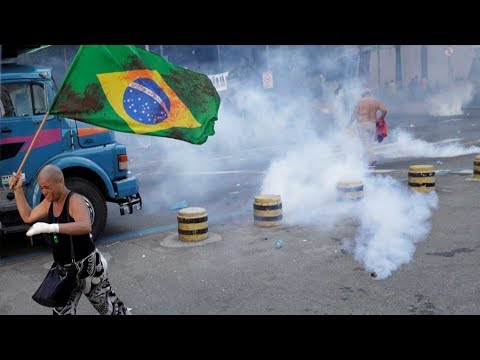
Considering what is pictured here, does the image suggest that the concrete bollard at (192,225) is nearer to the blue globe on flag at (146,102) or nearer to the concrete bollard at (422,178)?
the blue globe on flag at (146,102)

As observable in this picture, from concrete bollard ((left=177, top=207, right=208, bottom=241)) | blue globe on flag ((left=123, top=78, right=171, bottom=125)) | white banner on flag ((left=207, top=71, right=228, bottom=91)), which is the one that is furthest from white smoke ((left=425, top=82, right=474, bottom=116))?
blue globe on flag ((left=123, top=78, right=171, bottom=125))

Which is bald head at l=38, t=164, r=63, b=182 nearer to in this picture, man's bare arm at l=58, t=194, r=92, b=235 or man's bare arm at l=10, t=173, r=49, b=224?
man's bare arm at l=58, t=194, r=92, b=235

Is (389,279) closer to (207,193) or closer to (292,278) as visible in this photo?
(292,278)

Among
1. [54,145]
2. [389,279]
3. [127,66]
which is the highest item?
[127,66]

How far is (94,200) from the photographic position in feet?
27.8

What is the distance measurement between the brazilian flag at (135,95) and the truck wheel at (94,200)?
3172mm

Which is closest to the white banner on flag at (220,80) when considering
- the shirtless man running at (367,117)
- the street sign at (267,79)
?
the street sign at (267,79)

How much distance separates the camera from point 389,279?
633 cm

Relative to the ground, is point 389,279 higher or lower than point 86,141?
lower

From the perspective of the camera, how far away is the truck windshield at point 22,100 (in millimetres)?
8023

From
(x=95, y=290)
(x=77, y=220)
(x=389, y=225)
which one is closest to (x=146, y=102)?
(x=77, y=220)

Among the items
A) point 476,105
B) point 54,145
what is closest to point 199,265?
point 54,145

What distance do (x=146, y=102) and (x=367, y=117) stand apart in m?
8.47
